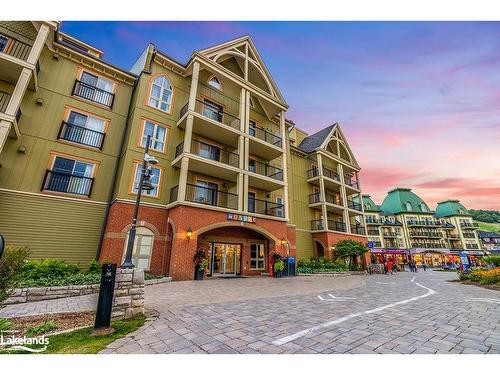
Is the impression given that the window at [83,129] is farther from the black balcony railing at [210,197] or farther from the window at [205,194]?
the window at [205,194]

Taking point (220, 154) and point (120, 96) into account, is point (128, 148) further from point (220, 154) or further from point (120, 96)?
point (220, 154)

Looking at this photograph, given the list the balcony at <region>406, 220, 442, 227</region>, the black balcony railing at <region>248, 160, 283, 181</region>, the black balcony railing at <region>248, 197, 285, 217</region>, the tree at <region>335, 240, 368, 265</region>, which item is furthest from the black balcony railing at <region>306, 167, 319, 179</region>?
the balcony at <region>406, 220, 442, 227</region>

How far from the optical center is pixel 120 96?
16.2 meters

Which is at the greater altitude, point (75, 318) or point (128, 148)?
point (128, 148)

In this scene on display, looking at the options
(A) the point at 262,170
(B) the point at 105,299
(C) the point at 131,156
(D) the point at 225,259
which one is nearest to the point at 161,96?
(C) the point at 131,156

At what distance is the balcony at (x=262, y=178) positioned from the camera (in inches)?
713

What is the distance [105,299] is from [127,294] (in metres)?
0.84

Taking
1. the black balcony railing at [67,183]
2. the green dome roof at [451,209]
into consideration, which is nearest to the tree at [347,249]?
the black balcony railing at [67,183]

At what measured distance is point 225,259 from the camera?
16.9 metres

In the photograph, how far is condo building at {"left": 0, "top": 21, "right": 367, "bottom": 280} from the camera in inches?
469

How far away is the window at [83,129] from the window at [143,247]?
6305 mm

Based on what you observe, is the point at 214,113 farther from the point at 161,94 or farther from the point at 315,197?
the point at 315,197
